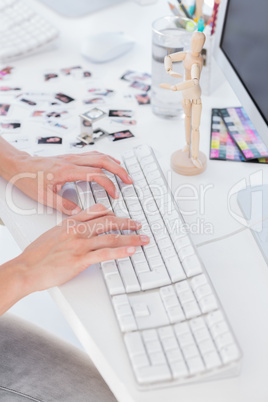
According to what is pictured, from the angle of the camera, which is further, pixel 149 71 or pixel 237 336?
pixel 149 71

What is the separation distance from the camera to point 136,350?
59 cm

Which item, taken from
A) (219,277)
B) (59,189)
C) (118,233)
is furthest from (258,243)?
(59,189)

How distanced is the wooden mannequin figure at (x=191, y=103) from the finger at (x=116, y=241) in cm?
25

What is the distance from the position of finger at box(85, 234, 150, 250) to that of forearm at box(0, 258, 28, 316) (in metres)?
0.11

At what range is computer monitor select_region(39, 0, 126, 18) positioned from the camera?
151 cm

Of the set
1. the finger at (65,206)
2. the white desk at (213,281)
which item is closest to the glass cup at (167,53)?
the white desk at (213,281)

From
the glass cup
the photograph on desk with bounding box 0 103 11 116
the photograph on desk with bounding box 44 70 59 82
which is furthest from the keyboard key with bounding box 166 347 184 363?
the photograph on desk with bounding box 44 70 59 82

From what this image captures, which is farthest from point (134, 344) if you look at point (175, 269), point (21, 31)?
point (21, 31)

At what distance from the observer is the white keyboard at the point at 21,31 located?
4.31 ft

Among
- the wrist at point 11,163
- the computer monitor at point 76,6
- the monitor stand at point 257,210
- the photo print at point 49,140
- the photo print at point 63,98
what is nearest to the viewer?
the monitor stand at point 257,210

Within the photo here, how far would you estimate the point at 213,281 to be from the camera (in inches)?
28.5

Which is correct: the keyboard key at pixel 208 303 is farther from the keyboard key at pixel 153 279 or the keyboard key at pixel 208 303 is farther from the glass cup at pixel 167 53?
the glass cup at pixel 167 53

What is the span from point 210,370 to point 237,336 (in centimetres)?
9

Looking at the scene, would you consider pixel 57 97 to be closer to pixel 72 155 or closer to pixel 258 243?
pixel 72 155
